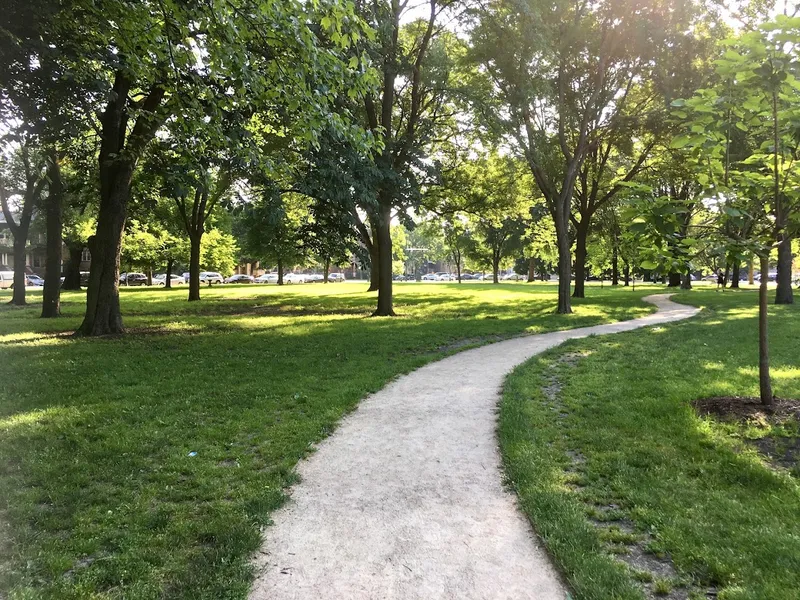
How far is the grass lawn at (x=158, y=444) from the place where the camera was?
2.95 meters

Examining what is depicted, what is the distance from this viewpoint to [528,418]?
229 inches

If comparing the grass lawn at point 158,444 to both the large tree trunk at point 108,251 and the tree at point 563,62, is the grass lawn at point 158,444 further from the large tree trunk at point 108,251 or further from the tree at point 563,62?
the tree at point 563,62

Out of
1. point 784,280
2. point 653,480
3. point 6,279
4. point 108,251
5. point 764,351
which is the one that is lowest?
point 653,480

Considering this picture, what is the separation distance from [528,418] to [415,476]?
2.01 meters

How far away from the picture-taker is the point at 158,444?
16.3ft

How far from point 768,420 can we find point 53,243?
19200mm

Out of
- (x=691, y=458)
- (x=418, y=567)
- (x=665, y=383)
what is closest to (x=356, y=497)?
(x=418, y=567)

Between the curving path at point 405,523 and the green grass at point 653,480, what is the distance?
251mm

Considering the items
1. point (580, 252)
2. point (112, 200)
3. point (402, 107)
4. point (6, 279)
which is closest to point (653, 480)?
point (112, 200)

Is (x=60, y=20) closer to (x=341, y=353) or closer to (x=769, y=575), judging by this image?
(x=341, y=353)

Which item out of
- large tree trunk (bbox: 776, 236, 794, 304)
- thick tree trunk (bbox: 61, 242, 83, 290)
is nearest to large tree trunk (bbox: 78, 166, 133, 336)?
large tree trunk (bbox: 776, 236, 794, 304)

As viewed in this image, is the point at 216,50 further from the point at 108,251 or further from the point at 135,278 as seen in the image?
the point at 135,278

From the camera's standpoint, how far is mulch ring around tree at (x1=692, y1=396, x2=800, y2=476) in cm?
451

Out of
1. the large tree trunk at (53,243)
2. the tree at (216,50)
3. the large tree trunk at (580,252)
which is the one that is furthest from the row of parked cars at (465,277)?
the tree at (216,50)
